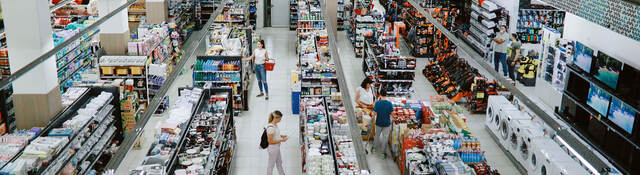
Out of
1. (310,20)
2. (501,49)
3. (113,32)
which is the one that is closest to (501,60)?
(501,49)

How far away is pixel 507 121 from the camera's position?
9828mm

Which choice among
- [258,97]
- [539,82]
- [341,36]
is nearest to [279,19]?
[341,36]

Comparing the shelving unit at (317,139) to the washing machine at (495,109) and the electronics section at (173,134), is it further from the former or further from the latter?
the washing machine at (495,109)

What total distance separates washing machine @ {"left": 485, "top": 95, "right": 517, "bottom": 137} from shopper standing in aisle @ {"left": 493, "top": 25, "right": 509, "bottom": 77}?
378 cm

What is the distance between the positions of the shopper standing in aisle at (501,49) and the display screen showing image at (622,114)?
18.5 feet

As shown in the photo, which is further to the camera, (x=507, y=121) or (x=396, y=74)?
(x=396, y=74)

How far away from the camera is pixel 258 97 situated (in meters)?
13.0

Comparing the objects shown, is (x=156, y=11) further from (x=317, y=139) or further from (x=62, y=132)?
(x=317, y=139)

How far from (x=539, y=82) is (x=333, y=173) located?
767cm

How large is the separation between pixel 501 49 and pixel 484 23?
1.40 meters

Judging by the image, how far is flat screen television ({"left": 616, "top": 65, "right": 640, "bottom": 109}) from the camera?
26.2ft

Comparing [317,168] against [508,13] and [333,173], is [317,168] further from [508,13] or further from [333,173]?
[508,13]

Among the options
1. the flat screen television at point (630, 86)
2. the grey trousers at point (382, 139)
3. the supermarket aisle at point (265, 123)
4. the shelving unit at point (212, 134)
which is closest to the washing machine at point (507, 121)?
the flat screen television at point (630, 86)

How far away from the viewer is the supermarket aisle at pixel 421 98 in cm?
945
